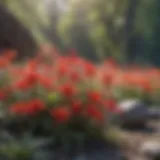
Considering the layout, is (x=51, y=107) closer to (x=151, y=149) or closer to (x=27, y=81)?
(x=27, y=81)

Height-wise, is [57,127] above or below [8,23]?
below

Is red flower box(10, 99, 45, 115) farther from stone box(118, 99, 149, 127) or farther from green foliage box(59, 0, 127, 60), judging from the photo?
green foliage box(59, 0, 127, 60)

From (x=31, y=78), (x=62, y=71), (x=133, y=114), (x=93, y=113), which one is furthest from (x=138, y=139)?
(x=31, y=78)

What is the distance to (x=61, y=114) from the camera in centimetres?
514

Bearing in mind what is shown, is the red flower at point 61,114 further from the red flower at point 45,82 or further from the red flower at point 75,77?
the red flower at point 75,77

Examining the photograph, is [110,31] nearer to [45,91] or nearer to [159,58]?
[159,58]

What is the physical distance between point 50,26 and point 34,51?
10129 millimetres

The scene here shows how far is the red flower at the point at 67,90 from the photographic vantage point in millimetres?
5398

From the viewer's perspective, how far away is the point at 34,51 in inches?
477

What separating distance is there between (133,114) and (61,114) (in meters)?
2.67

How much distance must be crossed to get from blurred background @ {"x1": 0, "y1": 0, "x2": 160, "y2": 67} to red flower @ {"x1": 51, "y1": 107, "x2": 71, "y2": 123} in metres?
13.4

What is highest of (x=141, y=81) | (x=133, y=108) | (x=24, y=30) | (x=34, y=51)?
(x=24, y=30)

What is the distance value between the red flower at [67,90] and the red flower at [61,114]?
0.16 metres

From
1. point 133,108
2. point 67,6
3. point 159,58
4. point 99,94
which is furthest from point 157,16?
point 99,94
